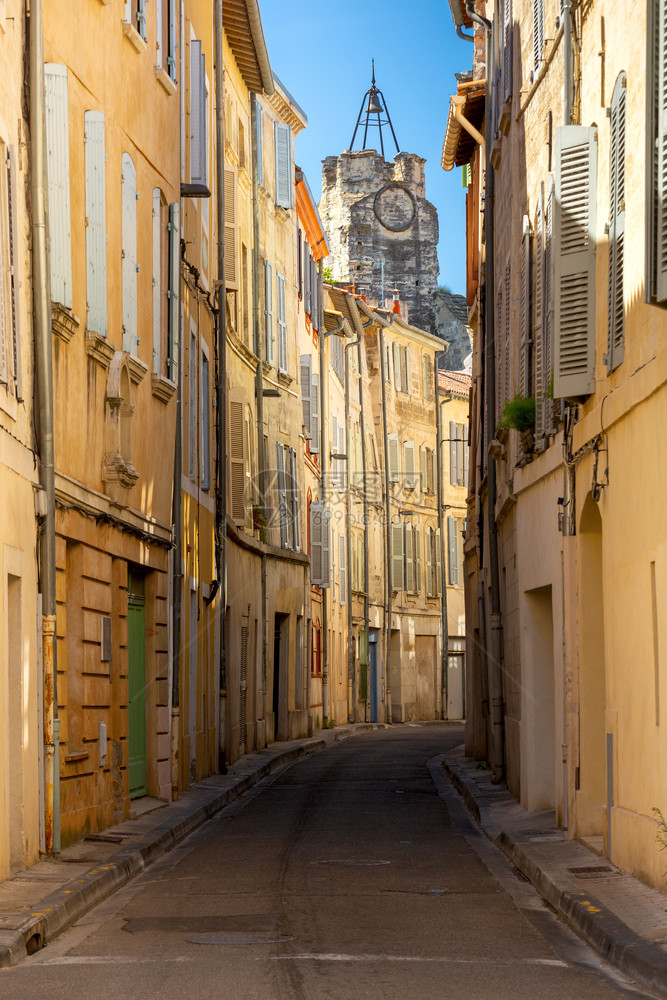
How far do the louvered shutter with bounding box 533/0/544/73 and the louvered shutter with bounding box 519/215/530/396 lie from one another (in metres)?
1.58

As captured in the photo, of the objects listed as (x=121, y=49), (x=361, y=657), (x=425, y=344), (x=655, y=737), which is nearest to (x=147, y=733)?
(x=121, y=49)

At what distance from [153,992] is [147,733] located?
10.0 meters

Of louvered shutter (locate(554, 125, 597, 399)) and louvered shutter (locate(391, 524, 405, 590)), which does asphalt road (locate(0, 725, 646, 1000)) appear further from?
louvered shutter (locate(391, 524, 405, 590))

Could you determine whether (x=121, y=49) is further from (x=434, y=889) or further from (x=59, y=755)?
(x=434, y=889)

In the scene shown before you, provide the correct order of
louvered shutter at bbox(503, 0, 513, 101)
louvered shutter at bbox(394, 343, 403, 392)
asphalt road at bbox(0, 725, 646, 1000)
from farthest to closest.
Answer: louvered shutter at bbox(394, 343, 403, 392), louvered shutter at bbox(503, 0, 513, 101), asphalt road at bbox(0, 725, 646, 1000)

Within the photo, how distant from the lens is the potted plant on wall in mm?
15852

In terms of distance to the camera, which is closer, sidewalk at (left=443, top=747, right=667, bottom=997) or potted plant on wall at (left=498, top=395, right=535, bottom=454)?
sidewalk at (left=443, top=747, right=667, bottom=997)

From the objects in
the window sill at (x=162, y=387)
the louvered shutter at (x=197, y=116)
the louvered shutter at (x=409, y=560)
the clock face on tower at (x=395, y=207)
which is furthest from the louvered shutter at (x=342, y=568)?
the clock face on tower at (x=395, y=207)

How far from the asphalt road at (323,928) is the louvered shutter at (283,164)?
20.5 m

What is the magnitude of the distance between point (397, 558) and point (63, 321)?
126 feet

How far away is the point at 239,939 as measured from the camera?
9047 mm

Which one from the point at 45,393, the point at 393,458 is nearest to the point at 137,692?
the point at 45,393

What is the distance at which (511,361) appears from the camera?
18.5 meters

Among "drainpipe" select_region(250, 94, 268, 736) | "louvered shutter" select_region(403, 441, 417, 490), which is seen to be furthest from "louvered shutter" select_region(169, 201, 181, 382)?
"louvered shutter" select_region(403, 441, 417, 490)
